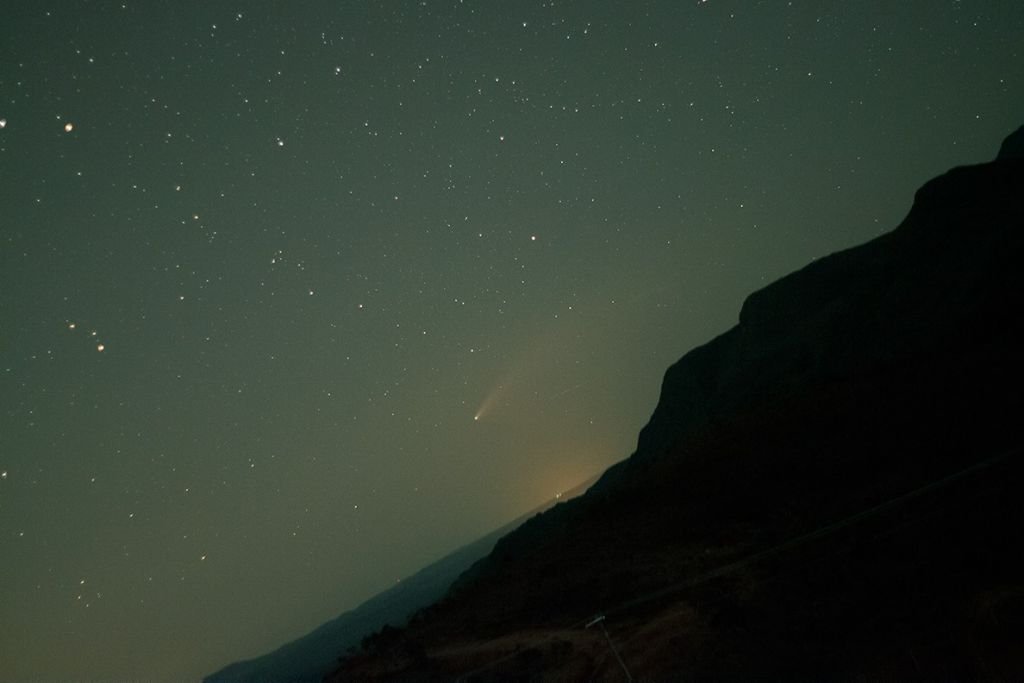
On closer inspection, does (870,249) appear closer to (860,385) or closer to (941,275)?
(941,275)

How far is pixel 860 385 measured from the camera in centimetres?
2397

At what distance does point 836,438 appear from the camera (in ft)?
59.7

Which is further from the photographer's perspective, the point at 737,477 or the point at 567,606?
the point at 737,477

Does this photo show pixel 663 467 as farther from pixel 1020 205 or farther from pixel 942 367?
pixel 1020 205

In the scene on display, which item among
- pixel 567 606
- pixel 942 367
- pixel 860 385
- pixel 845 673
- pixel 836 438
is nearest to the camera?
pixel 845 673

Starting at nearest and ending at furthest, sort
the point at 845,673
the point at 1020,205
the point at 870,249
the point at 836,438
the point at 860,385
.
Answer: the point at 845,673, the point at 836,438, the point at 860,385, the point at 1020,205, the point at 870,249

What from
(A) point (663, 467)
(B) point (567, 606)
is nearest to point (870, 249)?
(A) point (663, 467)

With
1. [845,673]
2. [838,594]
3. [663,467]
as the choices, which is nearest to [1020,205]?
[663,467]

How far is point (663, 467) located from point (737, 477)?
10076 millimetres

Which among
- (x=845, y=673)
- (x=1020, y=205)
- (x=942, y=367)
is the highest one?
(x=1020, y=205)

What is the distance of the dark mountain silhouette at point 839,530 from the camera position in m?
6.86

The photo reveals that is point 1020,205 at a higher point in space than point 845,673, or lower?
higher

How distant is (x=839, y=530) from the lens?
1070 cm

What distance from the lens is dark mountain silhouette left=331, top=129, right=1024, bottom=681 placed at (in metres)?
6.86
